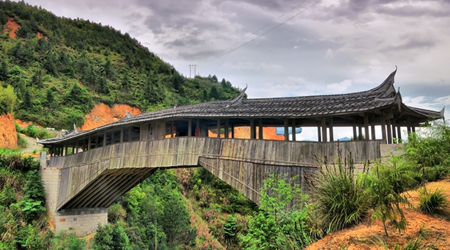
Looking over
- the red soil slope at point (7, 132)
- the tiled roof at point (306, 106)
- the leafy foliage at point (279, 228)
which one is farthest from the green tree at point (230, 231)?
the leafy foliage at point (279, 228)

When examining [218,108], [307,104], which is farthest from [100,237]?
[307,104]

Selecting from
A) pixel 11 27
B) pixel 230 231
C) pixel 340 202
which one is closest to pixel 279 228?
pixel 340 202

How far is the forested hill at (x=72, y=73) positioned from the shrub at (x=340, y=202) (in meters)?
30.8

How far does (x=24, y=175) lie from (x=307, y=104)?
15.7 metres

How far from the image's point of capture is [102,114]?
125 ft

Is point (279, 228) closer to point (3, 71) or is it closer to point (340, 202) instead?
point (340, 202)

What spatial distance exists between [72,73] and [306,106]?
35.1 m

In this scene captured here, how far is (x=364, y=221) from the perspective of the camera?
6344mm

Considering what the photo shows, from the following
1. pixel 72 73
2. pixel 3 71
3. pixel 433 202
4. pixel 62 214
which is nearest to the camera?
pixel 433 202

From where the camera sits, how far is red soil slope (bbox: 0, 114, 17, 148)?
24656 millimetres

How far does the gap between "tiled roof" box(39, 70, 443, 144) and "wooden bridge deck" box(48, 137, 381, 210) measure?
90cm

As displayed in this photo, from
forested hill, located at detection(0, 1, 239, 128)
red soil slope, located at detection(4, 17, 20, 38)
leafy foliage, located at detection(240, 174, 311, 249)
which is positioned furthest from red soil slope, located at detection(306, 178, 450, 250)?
red soil slope, located at detection(4, 17, 20, 38)

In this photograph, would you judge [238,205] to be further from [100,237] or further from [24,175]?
[24,175]

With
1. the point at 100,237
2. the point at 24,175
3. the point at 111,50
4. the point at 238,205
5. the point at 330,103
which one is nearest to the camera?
the point at 330,103
